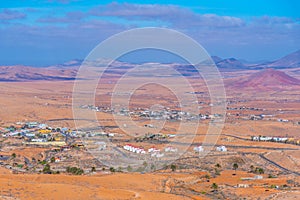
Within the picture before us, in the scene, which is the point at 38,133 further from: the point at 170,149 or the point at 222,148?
the point at 222,148

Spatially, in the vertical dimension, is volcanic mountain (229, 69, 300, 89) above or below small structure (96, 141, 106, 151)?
above

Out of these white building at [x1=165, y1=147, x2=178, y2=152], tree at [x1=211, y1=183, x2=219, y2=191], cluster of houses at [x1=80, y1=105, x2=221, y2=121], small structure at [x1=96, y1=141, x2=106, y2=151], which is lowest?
tree at [x1=211, y1=183, x2=219, y2=191]

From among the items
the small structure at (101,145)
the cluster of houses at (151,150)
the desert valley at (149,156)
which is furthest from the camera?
the small structure at (101,145)

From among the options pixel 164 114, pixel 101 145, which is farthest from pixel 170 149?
pixel 164 114

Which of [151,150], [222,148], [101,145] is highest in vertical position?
[222,148]

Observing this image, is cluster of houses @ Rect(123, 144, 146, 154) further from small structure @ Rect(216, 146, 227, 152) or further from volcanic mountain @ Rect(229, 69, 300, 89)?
volcanic mountain @ Rect(229, 69, 300, 89)

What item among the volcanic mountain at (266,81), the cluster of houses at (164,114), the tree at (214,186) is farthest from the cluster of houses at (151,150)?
the volcanic mountain at (266,81)

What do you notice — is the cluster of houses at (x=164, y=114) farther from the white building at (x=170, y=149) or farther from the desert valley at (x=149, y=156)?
the white building at (x=170, y=149)

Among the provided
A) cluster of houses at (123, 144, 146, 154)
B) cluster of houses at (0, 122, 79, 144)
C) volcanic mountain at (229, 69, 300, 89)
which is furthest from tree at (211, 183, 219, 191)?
volcanic mountain at (229, 69, 300, 89)
